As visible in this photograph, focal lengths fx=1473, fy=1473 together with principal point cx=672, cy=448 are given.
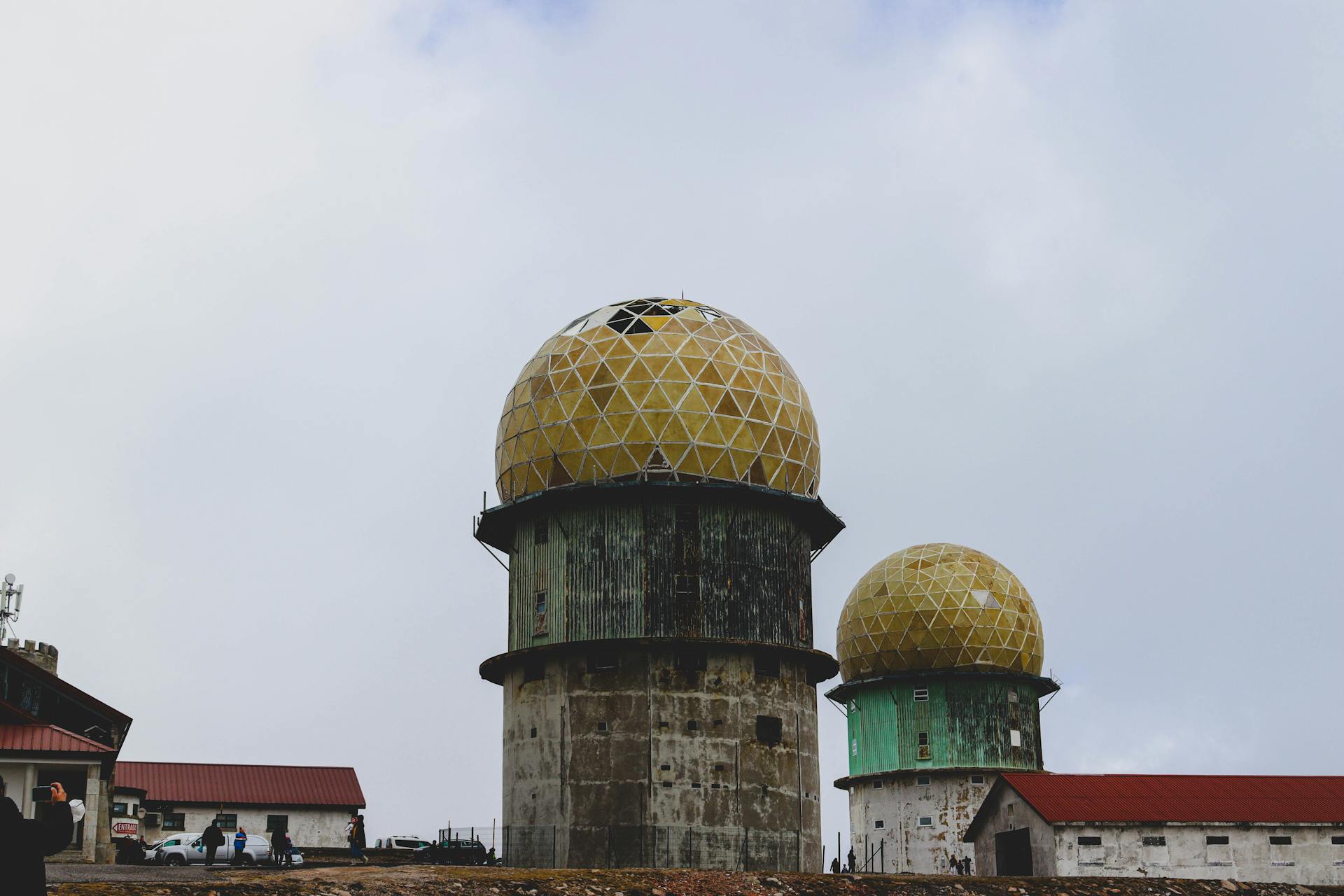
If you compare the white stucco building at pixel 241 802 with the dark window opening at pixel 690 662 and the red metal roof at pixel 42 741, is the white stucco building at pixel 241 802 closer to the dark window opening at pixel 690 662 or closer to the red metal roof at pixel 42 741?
the red metal roof at pixel 42 741

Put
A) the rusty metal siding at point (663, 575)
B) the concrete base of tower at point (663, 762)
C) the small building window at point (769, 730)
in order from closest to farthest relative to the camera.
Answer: the concrete base of tower at point (663, 762)
the small building window at point (769, 730)
the rusty metal siding at point (663, 575)

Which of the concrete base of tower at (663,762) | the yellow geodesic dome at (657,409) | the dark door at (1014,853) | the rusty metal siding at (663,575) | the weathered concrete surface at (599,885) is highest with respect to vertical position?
the yellow geodesic dome at (657,409)

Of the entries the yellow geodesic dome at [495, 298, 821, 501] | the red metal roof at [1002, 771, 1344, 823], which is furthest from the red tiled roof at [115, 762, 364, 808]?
the red metal roof at [1002, 771, 1344, 823]

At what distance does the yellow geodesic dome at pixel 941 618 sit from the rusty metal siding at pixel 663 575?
16.5 meters

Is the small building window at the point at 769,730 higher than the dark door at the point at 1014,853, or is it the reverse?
the small building window at the point at 769,730

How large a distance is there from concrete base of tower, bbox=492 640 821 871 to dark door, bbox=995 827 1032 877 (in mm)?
7699

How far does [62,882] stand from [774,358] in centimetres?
2213

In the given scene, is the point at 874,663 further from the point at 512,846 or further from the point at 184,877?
the point at 184,877

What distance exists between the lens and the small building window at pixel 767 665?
3394 centimetres

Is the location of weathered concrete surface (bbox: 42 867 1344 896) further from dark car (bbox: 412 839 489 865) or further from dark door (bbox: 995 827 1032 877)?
dark car (bbox: 412 839 489 865)

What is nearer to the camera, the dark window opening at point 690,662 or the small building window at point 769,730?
the dark window opening at point 690,662

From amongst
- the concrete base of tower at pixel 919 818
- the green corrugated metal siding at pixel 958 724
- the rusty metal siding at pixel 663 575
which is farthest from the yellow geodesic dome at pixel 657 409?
the concrete base of tower at pixel 919 818

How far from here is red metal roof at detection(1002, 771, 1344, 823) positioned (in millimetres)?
37406

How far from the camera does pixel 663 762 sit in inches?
1281
